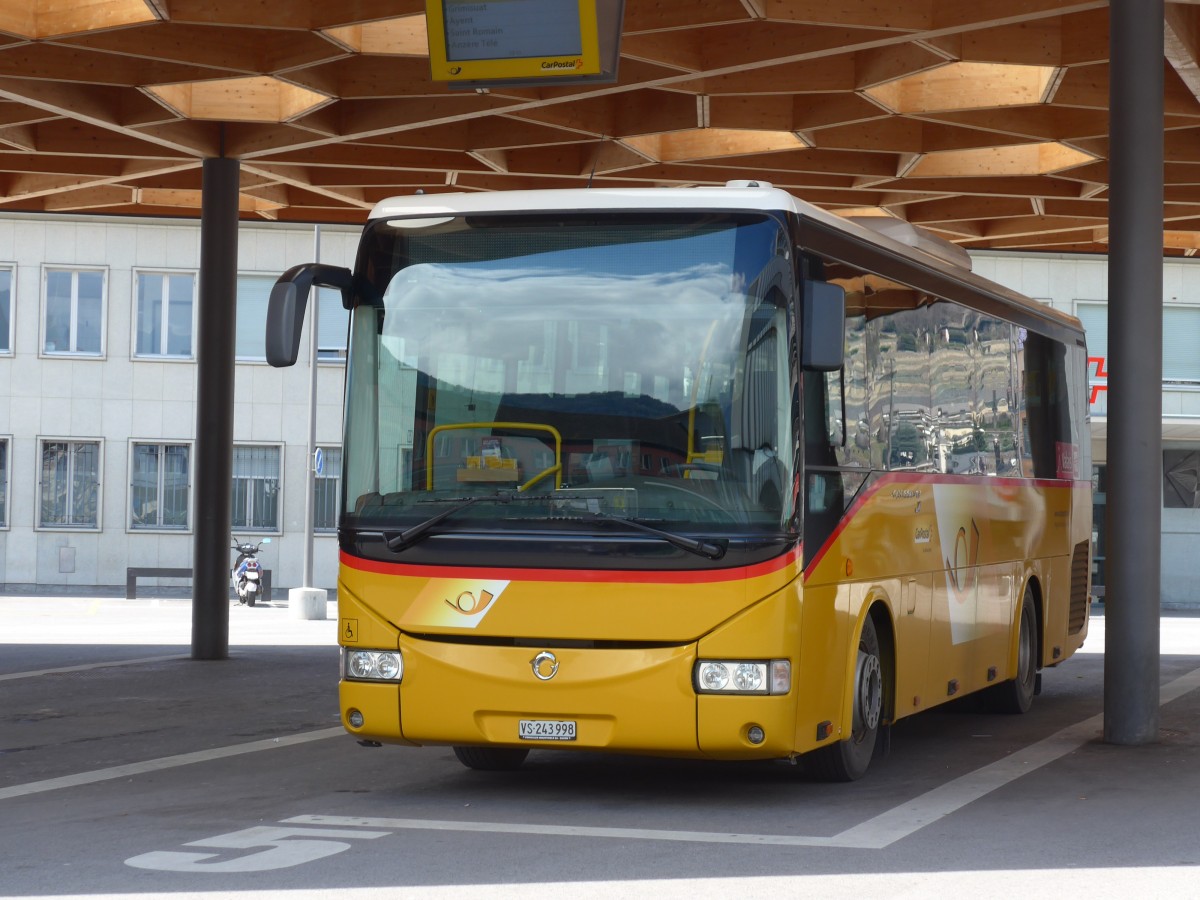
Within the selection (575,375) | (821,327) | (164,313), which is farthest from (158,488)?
(821,327)

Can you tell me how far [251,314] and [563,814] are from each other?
32.8 meters

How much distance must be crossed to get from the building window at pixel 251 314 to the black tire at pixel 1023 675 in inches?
1086

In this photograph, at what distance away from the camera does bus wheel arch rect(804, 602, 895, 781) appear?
34.4 ft

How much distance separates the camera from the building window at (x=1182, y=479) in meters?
40.0

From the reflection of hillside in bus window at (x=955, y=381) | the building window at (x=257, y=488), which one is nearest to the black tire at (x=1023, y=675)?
the reflection of hillside in bus window at (x=955, y=381)

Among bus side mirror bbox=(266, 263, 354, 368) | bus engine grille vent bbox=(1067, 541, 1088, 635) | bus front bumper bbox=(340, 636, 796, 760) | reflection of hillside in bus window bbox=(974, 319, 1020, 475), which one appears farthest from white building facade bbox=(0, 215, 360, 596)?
bus front bumper bbox=(340, 636, 796, 760)

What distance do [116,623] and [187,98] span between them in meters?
12.8

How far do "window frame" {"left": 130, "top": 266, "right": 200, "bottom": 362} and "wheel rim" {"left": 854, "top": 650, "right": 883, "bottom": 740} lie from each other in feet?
103

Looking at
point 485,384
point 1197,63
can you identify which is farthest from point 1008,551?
point 485,384

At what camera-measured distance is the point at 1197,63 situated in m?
15.1

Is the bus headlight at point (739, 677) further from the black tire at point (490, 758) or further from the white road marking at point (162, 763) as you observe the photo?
the white road marking at point (162, 763)

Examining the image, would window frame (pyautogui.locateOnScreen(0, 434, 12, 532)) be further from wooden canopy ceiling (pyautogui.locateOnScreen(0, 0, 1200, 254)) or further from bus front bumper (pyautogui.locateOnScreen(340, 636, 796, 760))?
bus front bumper (pyautogui.locateOnScreen(340, 636, 796, 760))

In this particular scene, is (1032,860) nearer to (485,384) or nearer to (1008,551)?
(485,384)

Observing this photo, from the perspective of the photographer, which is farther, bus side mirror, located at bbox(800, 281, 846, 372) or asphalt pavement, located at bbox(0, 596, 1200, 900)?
bus side mirror, located at bbox(800, 281, 846, 372)
